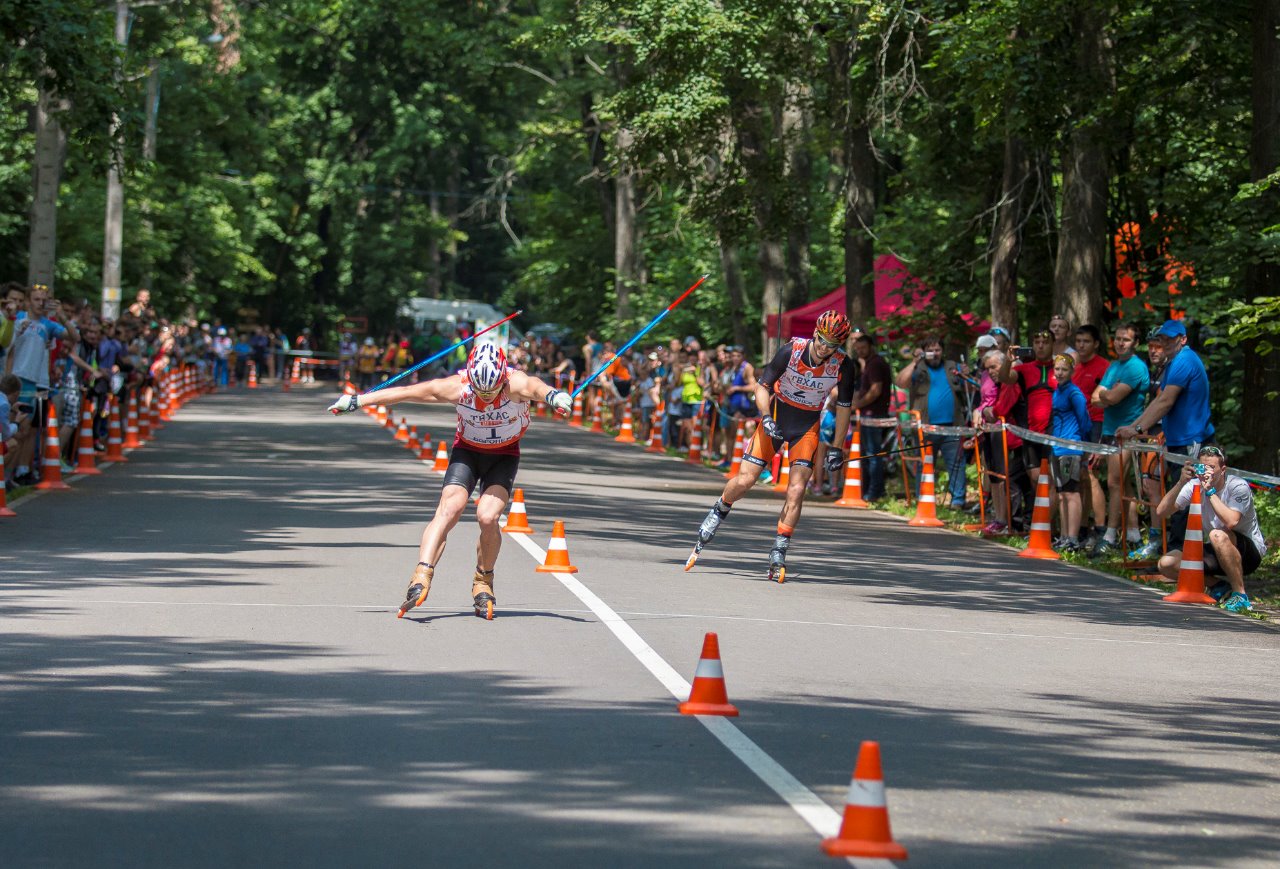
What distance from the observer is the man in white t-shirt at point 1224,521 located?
14.6 m

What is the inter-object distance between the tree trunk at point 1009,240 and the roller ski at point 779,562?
1111 centimetres


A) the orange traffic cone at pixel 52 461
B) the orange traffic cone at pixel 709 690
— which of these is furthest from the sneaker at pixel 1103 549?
the orange traffic cone at pixel 52 461

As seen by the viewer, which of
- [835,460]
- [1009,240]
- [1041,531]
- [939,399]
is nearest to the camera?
[835,460]

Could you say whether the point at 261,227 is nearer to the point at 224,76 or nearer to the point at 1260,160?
the point at 224,76

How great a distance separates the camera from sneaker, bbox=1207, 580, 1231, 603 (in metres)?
15.3

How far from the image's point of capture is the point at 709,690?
29.2 feet

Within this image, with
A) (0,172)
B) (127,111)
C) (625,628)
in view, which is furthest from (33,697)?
(0,172)

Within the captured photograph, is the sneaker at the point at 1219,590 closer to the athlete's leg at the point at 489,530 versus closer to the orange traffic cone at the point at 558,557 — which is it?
the orange traffic cone at the point at 558,557

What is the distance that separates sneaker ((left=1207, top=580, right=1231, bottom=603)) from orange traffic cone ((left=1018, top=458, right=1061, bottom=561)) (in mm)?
2549

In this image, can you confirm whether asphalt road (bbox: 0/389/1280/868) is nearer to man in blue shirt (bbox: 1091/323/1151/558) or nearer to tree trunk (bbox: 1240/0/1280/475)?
man in blue shirt (bbox: 1091/323/1151/558)

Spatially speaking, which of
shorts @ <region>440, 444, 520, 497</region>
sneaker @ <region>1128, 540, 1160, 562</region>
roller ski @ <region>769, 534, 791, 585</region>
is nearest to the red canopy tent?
sneaker @ <region>1128, 540, 1160, 562</region>

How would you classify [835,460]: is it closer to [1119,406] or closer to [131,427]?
[1119,406]

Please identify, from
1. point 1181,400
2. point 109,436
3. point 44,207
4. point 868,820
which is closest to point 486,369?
point 868,820

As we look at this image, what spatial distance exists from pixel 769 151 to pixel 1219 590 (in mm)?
21537
